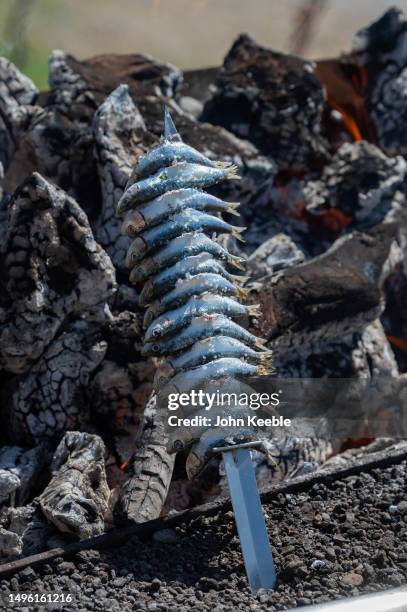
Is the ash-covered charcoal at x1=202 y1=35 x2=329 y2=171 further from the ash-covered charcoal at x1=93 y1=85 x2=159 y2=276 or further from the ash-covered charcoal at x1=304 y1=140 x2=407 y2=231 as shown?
the ash-covered charcoal at x1=93 y1=85 x2=159 y2=276

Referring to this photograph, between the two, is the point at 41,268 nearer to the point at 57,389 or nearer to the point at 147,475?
the point at 57,389

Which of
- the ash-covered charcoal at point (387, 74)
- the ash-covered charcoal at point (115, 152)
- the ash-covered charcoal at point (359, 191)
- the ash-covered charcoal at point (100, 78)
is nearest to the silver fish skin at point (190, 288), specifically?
the ash-covered charcoal at point (115, 152)

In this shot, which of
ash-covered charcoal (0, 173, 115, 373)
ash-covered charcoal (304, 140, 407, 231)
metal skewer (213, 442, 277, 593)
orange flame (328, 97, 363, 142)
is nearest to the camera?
metal skewer (213, 442, 277, 593)

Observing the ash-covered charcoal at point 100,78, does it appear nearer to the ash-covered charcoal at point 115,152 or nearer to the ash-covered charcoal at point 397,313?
the ash-covered charcoal at point 115,152

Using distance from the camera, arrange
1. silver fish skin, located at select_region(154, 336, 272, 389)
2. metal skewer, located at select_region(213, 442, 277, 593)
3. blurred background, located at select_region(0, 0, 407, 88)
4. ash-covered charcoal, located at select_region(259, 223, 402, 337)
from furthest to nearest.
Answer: blurred background, located at select_region(0, 0, 407, 88) < ash-covered charcoal, located at select_region(259, 223, 402, 337) < silver fish skin, located at select_region(154, 336, 272, 389) < metal skewer, located at select_region(213, 442, 277, 593)

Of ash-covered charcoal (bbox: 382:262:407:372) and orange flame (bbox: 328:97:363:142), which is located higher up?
orange flame (bbox: 328:97:363:142)

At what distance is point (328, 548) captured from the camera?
170 centimetres

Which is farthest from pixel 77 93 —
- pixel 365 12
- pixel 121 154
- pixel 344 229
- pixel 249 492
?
pixel 365 12

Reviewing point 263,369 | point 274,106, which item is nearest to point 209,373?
point 263,369

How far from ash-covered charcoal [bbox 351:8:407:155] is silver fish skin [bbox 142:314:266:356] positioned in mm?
2050

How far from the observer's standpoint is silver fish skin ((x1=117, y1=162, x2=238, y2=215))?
1814 millimetres

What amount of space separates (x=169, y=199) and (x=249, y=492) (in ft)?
1.81

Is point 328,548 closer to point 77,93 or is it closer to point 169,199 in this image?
point 169,199

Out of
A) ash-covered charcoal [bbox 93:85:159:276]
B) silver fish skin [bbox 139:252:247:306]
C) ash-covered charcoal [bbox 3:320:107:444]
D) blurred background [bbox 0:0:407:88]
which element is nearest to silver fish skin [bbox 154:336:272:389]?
silver fish skin [bbox 139:252:247:306]
